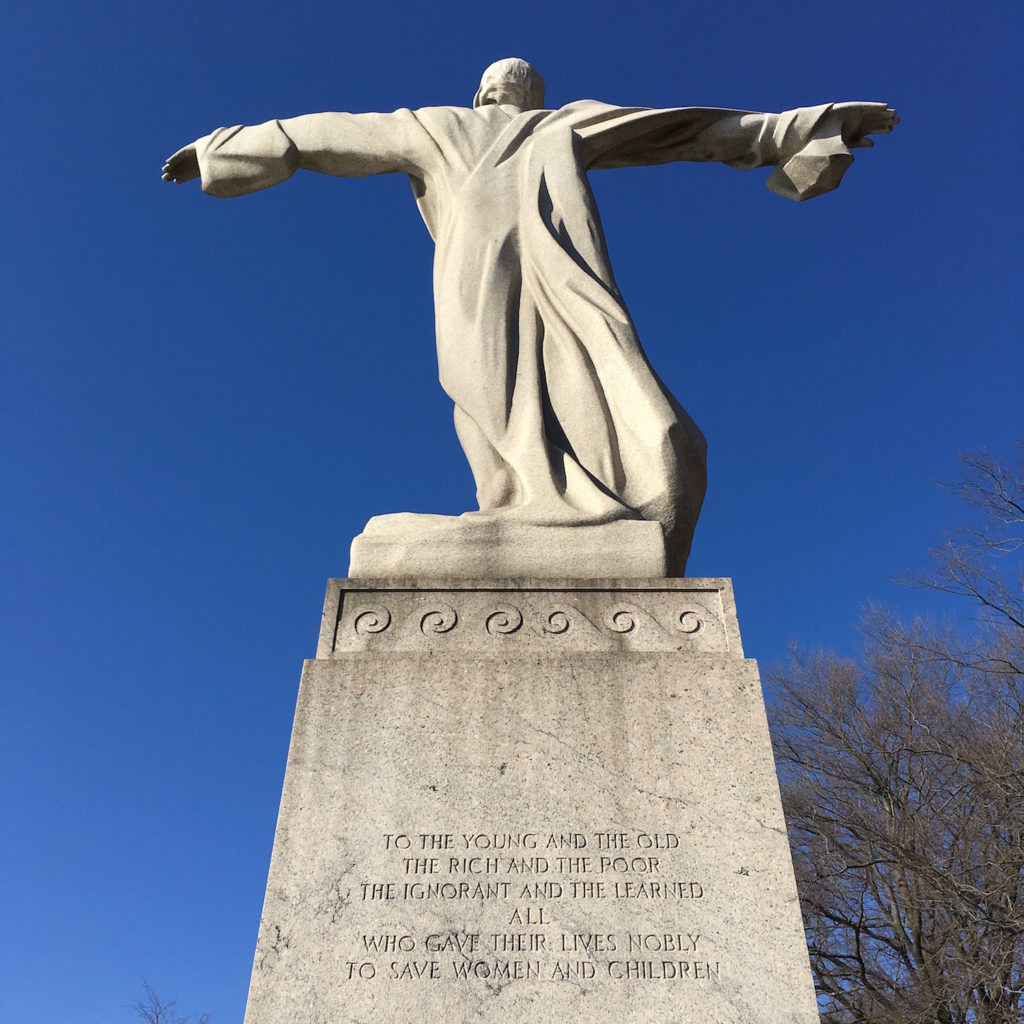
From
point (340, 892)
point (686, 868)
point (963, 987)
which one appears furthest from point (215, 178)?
point (963, 987)

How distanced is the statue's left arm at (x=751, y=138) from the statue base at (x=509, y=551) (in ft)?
10.0

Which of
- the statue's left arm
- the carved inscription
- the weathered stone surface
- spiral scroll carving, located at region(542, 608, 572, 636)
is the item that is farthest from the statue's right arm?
the carved inscription

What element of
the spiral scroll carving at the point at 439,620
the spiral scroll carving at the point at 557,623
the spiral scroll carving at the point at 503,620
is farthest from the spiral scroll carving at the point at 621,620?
the spiral scroll carving at the point at 439,620

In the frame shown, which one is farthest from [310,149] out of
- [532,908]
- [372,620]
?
[532,908]

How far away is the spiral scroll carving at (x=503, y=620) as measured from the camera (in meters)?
3.83

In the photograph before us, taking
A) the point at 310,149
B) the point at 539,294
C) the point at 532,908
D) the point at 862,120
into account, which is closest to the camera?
the point at 532,908

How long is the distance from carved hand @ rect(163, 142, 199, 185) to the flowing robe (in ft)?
0.57

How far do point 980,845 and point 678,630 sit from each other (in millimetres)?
14548

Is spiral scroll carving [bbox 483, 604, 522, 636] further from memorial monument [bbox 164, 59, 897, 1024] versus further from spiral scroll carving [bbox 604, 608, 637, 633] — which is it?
spiral scroll carving [bbox 604, 608, 637, 633]

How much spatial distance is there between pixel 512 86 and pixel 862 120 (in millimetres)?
2392

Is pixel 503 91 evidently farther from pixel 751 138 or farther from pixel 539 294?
pixel 539 294

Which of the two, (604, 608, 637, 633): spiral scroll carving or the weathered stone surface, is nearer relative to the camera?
the weathered stone surface

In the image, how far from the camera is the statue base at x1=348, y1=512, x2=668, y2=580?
410 cm

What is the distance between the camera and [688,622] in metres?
3.86
